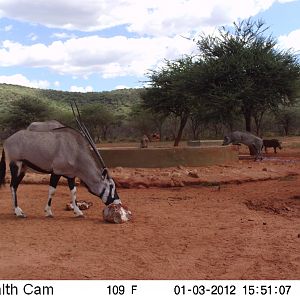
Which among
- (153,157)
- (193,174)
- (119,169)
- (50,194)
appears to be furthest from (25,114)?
(50,194)

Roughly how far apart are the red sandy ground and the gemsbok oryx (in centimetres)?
49

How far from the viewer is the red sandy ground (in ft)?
17.0

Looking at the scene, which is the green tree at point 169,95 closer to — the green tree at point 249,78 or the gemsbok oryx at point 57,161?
the green tree at point 249,78

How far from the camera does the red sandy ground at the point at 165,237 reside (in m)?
5.17

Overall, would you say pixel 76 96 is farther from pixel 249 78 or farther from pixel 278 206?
pixel 278 206

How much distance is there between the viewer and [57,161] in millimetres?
8523

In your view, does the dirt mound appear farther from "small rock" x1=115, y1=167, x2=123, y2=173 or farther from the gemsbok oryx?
"small rock" x1=115, y1=167, x2=123, y2=173

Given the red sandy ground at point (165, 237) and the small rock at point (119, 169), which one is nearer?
the red sandy ground at point (165, 237)

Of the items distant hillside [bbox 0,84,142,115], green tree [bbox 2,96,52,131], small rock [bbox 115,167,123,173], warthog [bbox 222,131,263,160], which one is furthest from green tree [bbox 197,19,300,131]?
distant hillside [bbox 0,84,142,115]

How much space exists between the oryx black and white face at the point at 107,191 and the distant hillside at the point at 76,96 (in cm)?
5858

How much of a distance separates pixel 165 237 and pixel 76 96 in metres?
68.2

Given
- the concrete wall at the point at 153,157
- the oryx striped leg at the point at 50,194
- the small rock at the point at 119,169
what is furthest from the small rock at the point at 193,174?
the oryx striped leg at the point at 50,194

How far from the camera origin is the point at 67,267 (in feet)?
17.3
